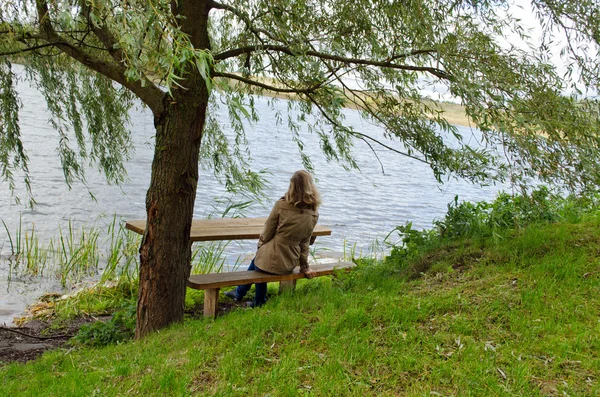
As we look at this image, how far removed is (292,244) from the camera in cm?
585

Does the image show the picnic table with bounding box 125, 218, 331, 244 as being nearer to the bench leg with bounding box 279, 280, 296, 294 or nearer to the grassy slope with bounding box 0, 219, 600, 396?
the bench leg with bounding box 279, 280, 296, 294

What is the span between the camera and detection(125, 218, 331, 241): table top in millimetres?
5680

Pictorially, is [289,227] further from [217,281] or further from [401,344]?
[401,344]

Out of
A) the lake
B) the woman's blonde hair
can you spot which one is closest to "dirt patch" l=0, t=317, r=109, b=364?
the lake

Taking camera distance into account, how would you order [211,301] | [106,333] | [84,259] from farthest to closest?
[84,259]
[106,333]
[211,301]

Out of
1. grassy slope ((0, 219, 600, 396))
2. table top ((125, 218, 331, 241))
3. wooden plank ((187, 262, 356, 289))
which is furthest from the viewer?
table top ((125, 218, 331, 241))

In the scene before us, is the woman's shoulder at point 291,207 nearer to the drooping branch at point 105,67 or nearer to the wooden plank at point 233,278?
the wooden plank at point 233,278

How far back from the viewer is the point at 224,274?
18.7 feet

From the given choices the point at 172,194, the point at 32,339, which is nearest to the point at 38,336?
the point at 32,339

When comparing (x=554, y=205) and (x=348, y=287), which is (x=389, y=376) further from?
(x=554, y=205)

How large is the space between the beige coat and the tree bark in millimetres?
830

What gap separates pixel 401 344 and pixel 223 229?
293 cm

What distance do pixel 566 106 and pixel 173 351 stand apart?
357cm

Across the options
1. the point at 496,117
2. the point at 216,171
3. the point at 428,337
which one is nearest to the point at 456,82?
the point at 496,117
